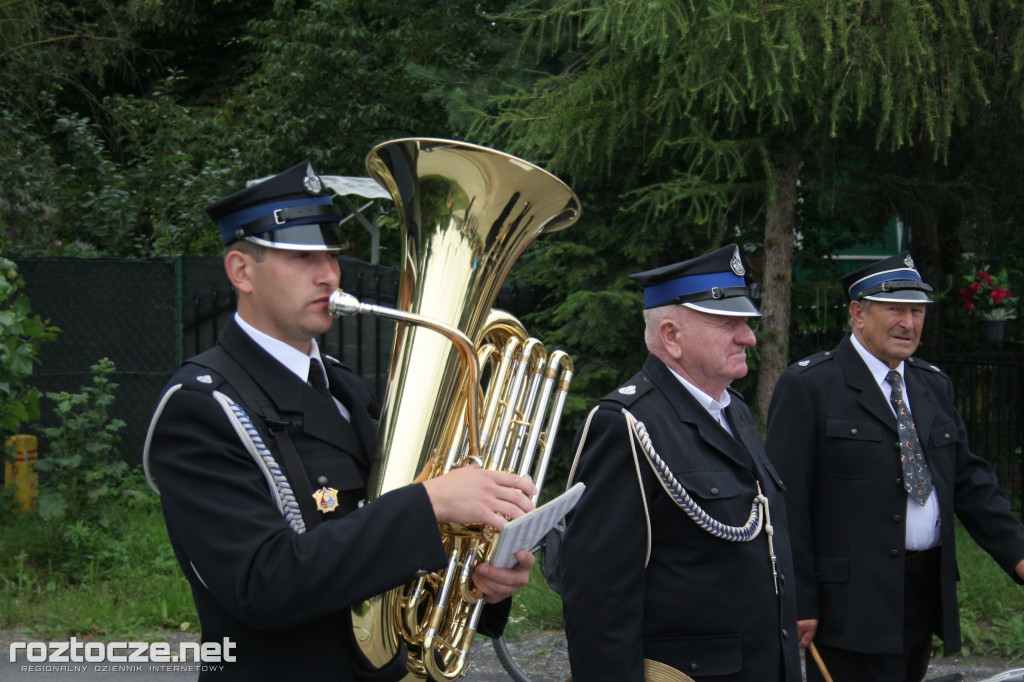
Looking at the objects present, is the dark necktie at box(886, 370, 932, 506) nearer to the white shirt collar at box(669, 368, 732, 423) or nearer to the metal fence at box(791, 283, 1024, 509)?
the white shirt collar at box(669, 368, 732, 423)

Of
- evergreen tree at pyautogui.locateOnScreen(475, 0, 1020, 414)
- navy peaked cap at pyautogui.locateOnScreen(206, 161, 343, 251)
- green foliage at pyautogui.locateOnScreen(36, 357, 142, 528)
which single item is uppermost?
evergreen tree at pyautogui.locateOnScreen(475, 0, 1020, 414)

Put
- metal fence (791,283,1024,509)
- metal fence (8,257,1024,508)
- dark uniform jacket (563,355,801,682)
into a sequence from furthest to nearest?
metal fence (8,257,1024,508), metal fence (791,283,1024,509), dark uniform jacket (563,355,801,682)

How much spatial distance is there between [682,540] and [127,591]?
13.5 feet

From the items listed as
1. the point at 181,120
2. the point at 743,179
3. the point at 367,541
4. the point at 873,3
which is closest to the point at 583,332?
the point at 743,179

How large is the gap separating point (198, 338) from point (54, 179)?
105 inches

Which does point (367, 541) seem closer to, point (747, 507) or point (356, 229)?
point (747, 507)

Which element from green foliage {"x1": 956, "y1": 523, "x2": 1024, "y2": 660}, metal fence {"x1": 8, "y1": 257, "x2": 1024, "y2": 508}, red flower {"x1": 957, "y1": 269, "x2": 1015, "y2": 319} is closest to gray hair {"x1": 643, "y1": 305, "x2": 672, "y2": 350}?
green foliage {"x1": 956, "y1": 523, "x2": 1024, "y2": 660}

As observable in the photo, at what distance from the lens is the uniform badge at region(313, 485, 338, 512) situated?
197cm

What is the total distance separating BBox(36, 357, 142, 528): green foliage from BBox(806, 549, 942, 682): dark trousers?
4.33m

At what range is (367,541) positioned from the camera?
1.83 m

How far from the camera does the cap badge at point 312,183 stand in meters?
2.10

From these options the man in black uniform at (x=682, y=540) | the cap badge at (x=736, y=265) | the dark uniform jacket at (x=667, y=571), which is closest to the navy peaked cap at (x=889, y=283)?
the cap badge at (x=736, y=265)

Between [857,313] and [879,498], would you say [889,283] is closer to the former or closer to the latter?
[857,313]

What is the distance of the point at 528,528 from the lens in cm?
195
